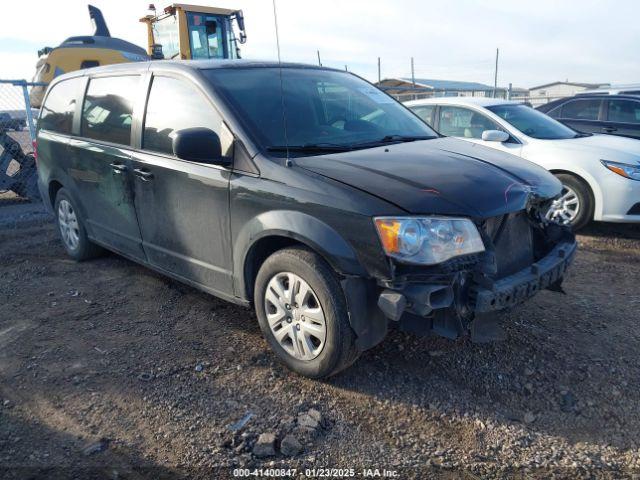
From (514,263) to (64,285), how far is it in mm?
3785

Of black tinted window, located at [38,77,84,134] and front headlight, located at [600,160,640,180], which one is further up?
black tinted window, located at [38,77,84,134]

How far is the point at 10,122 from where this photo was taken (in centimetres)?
836

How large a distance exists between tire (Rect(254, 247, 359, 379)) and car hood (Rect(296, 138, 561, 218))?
19.5 inches

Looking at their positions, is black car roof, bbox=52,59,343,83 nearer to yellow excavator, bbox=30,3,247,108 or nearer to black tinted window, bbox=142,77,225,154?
black tinted window, bbox=142,77,225,154

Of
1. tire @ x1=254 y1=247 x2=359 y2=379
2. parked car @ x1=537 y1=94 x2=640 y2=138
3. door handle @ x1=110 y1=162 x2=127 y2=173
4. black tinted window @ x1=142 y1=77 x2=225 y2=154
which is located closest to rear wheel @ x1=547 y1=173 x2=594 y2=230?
parked car @ x1=537 y1=94 x2=640 y2=138

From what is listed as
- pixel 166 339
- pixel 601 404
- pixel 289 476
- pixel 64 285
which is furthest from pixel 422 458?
pixel 64 285

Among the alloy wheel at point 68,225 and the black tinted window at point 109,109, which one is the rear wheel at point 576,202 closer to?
the black tinted window at point 109,109

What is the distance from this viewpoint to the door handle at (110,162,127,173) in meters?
3.96

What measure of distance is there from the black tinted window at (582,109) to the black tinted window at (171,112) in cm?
697

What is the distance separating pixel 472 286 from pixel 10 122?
330 inches

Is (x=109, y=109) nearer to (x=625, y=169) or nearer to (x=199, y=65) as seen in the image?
(x=199, y=65)

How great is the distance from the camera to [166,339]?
3584 millimetres

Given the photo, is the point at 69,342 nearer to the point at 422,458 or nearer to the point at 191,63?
the point at 191,63

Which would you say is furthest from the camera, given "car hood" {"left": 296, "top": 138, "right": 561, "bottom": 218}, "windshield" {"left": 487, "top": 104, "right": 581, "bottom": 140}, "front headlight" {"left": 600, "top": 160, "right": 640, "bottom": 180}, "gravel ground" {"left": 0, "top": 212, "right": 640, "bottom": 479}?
"windshield" {"left": 487, "top": 104, "right": 581, "bottom": 140}
